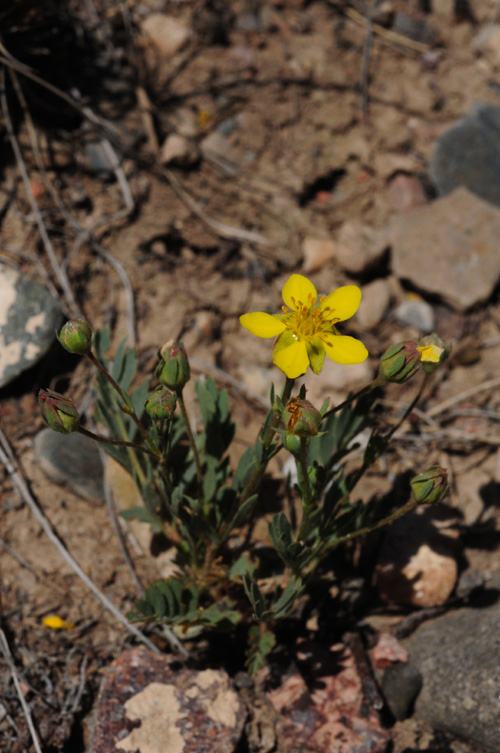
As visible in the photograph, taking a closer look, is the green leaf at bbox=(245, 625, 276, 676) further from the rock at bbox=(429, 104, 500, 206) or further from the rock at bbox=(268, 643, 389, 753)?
the rock at bbox=(429, 104, 500, 206)

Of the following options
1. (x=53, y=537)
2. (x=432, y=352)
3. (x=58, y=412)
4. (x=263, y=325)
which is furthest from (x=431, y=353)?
→ (x=53, y=537)

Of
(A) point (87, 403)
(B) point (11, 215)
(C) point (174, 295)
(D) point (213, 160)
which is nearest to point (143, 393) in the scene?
(A) point (87, 403)

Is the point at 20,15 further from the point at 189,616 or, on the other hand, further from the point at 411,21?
the point at 189,616

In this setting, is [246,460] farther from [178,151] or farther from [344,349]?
[178,151]

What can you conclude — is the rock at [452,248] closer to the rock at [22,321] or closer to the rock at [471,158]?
the rock at [471,158]

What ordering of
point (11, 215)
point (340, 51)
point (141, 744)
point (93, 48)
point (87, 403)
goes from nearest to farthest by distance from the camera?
point (141, 744)
point (87, 403)
point (11, 215)
point (93, 48)
point (340, 51)

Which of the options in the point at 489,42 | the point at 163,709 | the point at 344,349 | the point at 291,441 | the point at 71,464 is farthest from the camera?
the point at 489,42
